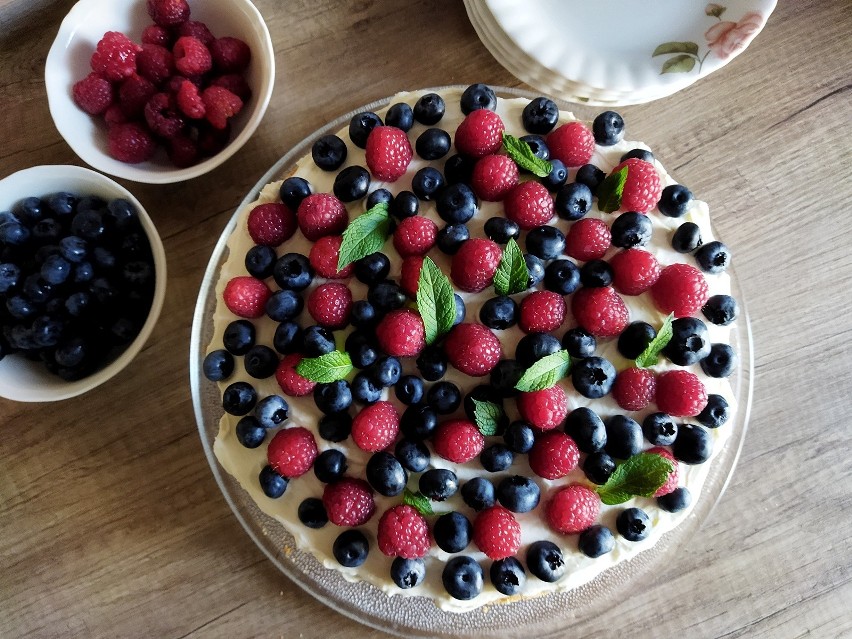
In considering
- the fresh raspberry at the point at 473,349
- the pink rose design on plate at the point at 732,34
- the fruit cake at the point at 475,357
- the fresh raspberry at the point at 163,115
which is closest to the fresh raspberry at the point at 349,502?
the fruit cake at the point at 475,357

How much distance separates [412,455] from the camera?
1.09 m

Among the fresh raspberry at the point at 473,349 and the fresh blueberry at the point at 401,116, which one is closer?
the fresh raspberry at the point at 473,349

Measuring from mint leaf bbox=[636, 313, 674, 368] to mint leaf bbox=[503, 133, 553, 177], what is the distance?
1.12ft

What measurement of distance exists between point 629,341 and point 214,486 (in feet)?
3.12

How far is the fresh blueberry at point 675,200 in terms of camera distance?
118 centimetres

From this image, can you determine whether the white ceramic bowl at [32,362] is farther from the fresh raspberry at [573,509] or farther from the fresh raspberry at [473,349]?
the fresh raspberry at [573,509]

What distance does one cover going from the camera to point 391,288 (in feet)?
3.63

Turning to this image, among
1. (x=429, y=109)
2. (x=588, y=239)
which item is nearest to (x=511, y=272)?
(x=588, y=239)

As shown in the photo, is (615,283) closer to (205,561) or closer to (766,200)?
(766,200)

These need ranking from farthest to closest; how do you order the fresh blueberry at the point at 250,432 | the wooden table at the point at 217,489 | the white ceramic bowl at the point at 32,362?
the wooden table at the point at 217,489 < the white ceramic bowl at the point at 32,362 < the fresh blueberry at the point at 250,432

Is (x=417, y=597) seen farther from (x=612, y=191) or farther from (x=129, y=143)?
(x=129, y=143)

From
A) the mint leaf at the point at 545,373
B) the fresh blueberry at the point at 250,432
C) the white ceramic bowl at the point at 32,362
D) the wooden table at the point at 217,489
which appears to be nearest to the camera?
the mint leaf at the point at 545,373

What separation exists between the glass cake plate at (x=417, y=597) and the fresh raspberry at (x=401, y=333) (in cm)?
45

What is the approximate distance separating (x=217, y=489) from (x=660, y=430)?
3.13 feet
